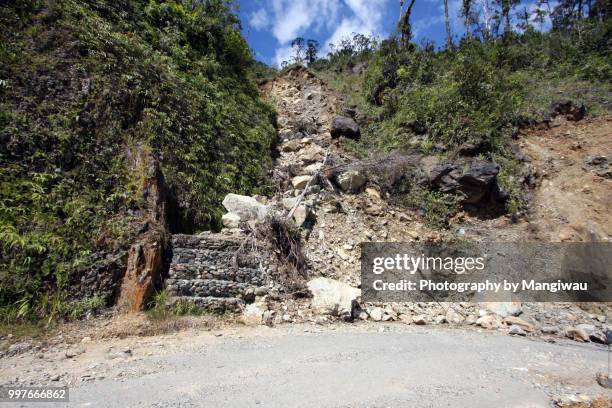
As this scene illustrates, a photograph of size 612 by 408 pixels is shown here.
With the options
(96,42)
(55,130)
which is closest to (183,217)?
(55,130)

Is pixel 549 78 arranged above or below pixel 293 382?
above

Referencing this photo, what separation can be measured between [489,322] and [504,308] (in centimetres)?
79

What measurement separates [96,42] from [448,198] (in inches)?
381

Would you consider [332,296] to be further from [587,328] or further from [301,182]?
[587,328]

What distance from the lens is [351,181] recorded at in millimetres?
8508

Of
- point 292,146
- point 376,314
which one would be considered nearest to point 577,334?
point 376,314

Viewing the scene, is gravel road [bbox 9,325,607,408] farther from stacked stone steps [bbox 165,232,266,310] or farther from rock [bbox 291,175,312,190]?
rock [bbox 291,175,312,190]

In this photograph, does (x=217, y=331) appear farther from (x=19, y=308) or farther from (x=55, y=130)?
(x=55, y=130)

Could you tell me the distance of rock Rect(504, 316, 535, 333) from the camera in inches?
205

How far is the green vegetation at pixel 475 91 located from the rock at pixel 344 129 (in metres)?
0.49

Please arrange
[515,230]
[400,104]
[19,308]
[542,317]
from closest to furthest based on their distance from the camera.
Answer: [19,308]
[542,317]
[515,230]
[400,104]

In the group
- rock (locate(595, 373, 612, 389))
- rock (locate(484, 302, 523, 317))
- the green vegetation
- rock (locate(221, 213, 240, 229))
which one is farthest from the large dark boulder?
rock (locate(221, 213, 240, 229))

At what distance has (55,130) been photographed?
16.9 feet

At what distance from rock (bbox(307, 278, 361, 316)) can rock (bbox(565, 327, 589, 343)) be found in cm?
367
